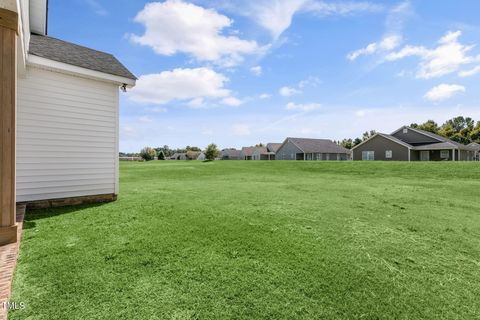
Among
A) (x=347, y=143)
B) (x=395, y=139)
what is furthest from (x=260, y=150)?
(x=395, y=139)

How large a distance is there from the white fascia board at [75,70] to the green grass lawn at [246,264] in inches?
132

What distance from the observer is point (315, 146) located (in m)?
46.2

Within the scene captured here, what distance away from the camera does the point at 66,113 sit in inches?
245

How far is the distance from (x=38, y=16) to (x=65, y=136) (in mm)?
3809

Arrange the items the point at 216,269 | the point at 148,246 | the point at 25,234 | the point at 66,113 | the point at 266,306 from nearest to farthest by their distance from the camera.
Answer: the point at 266,306 < the point at 216,269 < the point at 148,246 < the point at 25,234 < the point at 66,113

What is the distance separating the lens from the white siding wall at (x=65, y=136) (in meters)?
5.70

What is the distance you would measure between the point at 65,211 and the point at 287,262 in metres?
5.28

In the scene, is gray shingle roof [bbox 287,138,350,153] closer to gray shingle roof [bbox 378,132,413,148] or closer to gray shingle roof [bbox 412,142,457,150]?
gray shingle roof [bbox 378,132,413,148]

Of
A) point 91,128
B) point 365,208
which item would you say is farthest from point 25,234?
point 365,208

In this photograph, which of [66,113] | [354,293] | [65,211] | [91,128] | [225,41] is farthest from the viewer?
[225,41]

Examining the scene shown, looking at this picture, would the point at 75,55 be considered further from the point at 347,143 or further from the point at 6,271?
the point at 347,143

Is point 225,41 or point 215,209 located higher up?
point 225,41

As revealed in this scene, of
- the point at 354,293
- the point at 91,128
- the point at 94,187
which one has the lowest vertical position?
the point at 354,293

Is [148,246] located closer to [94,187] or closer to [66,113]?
[94,187]
